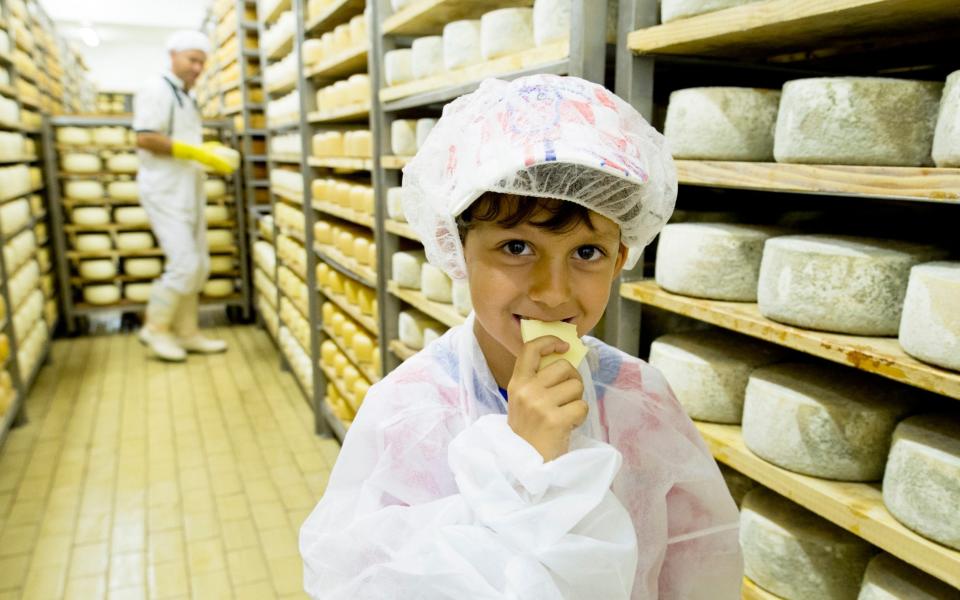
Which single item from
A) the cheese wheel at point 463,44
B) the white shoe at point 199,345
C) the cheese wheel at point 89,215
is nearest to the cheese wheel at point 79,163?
the cheese wheel at point 89,215

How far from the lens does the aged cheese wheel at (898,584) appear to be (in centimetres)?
114

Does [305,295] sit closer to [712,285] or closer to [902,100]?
[712,285]

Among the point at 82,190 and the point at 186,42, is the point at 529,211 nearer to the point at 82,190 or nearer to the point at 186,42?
the point at 186,42

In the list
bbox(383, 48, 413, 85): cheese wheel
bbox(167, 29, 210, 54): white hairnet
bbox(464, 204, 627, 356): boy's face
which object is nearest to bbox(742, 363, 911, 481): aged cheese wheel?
bbox(464, 204, 627, 356): boy's face

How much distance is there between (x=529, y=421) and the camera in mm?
801

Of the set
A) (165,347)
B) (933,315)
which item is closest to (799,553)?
(933,315)

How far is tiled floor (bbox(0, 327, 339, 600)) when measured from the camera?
8.23ft

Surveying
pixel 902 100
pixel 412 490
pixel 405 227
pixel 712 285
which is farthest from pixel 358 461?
pixel 405 227

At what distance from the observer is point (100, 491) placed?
3.12 meters

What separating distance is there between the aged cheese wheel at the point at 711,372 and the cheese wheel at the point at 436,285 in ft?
2.96

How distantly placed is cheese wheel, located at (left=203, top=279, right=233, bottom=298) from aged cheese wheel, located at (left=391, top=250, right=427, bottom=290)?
12.7ft

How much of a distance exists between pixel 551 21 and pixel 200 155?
12.5 ft

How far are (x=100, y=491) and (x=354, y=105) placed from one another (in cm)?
199

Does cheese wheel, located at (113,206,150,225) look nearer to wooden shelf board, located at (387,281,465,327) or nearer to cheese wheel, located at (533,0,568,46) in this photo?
wooden shelf board, located at (387,281,465,327)
